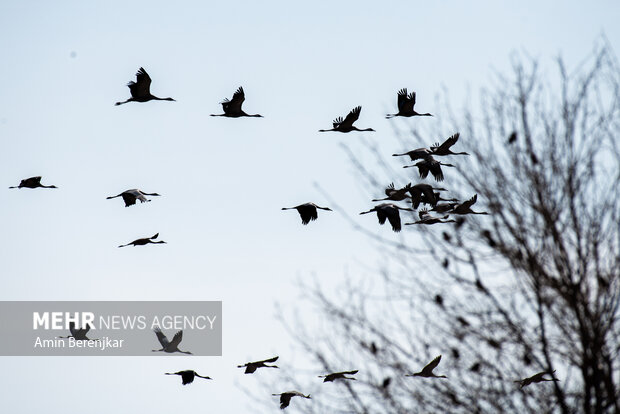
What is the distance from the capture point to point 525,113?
49.2 feet

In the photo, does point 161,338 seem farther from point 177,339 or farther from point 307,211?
point 307,211

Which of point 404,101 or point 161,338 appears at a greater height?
point 404,101

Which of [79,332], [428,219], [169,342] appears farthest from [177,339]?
[428,219]

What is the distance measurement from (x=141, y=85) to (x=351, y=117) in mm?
2378

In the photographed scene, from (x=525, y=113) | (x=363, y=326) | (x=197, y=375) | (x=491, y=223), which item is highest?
(x=525, y=113)

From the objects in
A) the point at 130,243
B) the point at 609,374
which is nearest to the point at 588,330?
the point at 609,374

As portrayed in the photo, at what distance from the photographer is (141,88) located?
11375 millimetres

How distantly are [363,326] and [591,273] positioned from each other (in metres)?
3.37

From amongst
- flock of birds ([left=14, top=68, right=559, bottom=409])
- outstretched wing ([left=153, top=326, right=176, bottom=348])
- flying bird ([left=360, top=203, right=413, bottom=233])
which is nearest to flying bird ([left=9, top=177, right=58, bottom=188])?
flock of birds ([left=14, top=68, right=559, bottom=409])

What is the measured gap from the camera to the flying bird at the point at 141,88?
11.2 metres

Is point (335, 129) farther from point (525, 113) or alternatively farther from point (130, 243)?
point (525, 113)

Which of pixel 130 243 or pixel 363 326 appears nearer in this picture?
pixel 130 243

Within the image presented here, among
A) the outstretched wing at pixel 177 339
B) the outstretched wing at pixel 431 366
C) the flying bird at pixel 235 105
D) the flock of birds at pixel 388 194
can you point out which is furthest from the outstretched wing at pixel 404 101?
the outstretched wing at pixel 177 339

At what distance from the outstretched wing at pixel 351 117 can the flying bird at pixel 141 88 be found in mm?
2156
